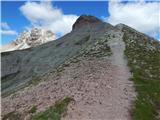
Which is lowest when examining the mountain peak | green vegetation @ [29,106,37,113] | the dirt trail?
green vegetation @ [29,106,37,113]

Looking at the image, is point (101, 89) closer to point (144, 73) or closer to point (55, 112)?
point (55, 112)

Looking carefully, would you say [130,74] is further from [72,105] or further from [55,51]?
[55,51]

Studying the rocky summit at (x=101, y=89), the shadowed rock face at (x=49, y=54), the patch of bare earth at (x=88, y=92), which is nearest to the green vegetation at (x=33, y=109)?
the rocky summit at (x=101, y=89)

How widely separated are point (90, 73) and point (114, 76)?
3833 millimetres

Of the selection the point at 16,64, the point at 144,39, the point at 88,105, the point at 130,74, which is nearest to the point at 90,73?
the point at 130,74

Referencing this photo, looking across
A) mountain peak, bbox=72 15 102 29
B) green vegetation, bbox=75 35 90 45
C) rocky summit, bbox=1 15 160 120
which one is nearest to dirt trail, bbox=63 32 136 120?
rocky summit, bbox=1 15 160 120

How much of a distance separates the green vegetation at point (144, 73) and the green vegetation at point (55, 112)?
716 cm

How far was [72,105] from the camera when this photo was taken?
3400 cm

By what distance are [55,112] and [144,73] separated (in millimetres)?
18646

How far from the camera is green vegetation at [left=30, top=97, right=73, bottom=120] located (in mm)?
32250

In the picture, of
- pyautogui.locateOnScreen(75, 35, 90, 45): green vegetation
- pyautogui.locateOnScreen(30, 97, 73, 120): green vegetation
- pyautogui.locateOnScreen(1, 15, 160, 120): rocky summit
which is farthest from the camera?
pyautogui.locateOnScreen(75, 35, 90, 45): green vegetation

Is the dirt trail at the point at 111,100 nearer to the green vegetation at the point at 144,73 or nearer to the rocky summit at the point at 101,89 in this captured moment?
the rocky summit at the point at 101,89

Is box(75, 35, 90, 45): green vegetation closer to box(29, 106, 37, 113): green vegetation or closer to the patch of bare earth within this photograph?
the patch of bare earth

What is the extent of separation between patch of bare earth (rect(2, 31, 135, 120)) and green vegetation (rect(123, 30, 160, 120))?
3.66 ft
